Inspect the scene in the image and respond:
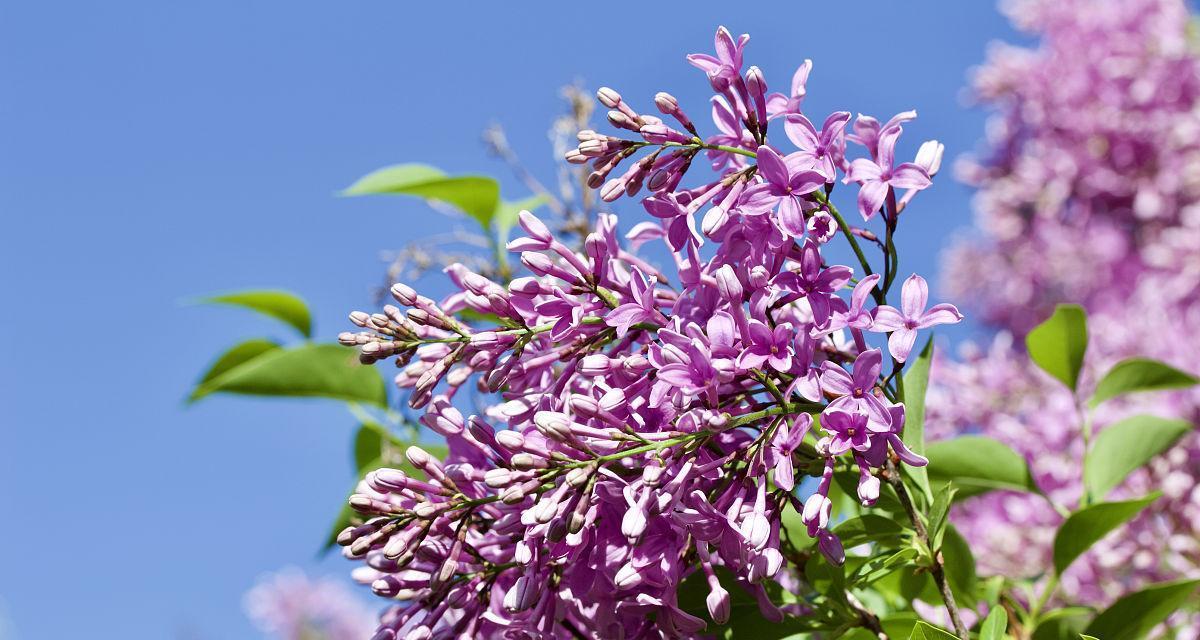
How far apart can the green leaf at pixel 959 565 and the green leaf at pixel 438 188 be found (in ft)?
3.23

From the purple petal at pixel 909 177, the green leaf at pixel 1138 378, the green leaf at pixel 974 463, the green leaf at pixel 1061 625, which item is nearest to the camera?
the purple petal at pixel 909 177

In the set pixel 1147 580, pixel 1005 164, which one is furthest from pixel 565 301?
pixel 1005 164

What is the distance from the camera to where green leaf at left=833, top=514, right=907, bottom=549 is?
1190mm

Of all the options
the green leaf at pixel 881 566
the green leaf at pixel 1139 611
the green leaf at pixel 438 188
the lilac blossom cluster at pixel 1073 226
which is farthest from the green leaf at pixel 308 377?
the lilac blossom cluster at pixel 1073 226

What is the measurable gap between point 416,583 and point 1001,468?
978 millimetres

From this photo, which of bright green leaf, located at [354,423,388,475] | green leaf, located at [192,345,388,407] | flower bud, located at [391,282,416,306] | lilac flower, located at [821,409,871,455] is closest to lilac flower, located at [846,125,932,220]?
lilac flower, located at [821,409,871,455]

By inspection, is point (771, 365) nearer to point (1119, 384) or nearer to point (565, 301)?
point (565, 301)

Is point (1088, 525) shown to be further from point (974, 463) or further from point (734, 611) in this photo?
point (734, 611)

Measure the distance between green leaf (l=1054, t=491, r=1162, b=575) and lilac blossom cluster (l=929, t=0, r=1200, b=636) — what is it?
67.4 inches

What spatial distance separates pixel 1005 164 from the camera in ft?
19.6

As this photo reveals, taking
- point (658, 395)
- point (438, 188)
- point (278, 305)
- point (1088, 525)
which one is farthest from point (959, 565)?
point (278, 305)

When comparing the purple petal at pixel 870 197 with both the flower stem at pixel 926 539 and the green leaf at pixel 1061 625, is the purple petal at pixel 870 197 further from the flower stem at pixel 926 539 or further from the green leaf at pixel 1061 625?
the green leaf at pixel 1061 625

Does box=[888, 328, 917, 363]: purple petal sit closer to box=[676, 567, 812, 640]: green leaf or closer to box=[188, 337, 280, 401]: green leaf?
box=[676, 567, 812, 640]: green leaf

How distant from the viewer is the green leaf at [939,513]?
1.07 m
